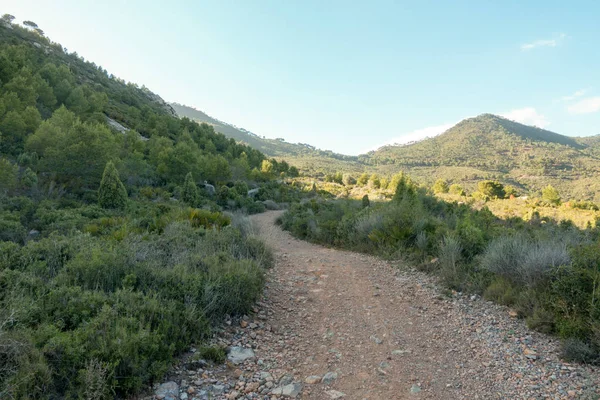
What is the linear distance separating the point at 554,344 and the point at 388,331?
1.92 m

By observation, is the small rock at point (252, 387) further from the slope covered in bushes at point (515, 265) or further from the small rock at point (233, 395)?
the slope covered in bushes at point (515, 265)

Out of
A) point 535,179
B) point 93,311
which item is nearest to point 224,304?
point 93,311

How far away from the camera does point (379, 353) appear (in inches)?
156

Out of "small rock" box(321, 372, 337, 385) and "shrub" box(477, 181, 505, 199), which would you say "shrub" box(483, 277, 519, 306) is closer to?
"small rock" box(321, 372, 337, 385)

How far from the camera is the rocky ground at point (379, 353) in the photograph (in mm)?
3223

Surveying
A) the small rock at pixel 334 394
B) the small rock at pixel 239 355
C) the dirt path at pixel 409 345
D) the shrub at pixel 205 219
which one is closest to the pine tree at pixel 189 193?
the shrub at pixel 205 219

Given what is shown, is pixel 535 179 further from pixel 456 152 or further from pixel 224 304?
pixel 224 304

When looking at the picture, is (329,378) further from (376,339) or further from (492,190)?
(492,190)

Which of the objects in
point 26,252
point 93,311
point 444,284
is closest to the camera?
point 93,311

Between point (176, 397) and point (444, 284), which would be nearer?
point (176, 397)

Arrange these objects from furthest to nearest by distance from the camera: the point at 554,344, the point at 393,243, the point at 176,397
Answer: the point at 393,243 < the point at 554,344 < the point at 176,397

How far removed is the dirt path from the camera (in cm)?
328

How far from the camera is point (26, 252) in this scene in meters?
5.17

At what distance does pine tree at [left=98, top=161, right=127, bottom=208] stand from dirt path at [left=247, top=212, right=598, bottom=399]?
402 inches
